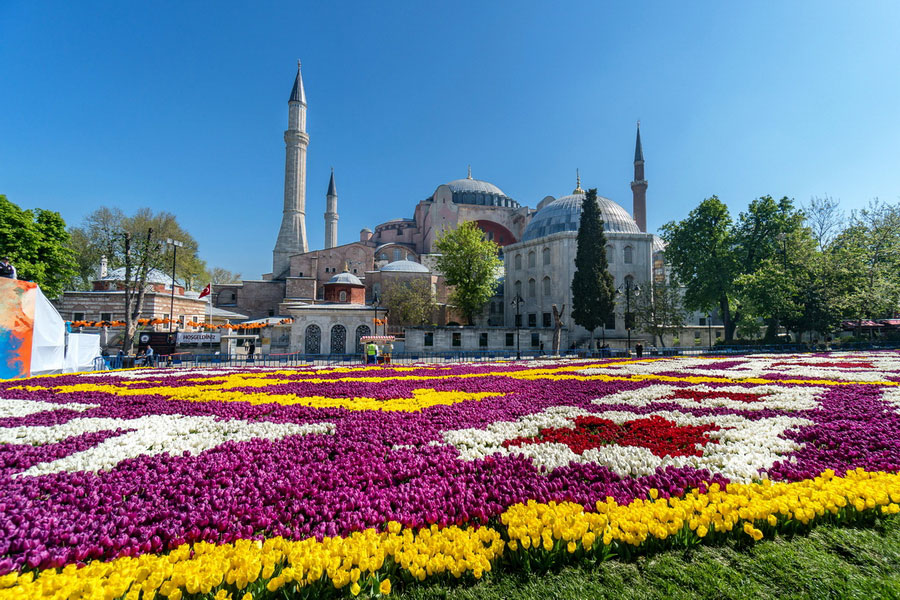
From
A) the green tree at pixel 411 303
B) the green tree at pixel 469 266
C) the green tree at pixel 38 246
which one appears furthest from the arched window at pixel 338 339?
the green tree at pixel 38 246

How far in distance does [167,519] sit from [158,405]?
473 centimetres

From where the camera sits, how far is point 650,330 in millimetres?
31391

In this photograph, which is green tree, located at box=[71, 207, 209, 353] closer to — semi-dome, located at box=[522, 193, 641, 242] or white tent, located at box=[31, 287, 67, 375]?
white tent, located at box=[31, 287, 67, 375]

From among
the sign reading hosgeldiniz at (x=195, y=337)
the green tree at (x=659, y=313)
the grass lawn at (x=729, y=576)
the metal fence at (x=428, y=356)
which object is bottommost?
the metal fence at (x=428, y=356)

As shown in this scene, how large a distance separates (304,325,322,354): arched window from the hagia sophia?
65 millimetres

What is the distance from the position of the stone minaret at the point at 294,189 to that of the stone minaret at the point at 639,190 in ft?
115

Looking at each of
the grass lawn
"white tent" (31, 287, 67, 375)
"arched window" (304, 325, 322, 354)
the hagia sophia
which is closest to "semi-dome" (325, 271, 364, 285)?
the hagia sophia

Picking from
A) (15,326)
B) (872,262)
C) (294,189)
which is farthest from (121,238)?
(872,262)

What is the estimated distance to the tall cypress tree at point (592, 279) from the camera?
102 feet

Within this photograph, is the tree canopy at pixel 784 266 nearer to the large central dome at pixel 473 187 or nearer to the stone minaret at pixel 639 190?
Answer: the stone minaret at pixel 639 190

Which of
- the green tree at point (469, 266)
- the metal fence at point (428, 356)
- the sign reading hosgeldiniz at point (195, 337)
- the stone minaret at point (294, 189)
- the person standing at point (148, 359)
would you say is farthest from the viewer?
the stone minaret at point (294, 189)

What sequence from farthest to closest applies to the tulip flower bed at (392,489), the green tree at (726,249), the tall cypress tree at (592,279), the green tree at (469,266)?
the green tree at (469,266) < the tall cypress tree at (592,279) < the green tree at (726,249) < the tulip flower bed at (392,489)

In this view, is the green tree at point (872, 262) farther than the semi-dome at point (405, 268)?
No

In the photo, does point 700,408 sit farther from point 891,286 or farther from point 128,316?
point 891,286
